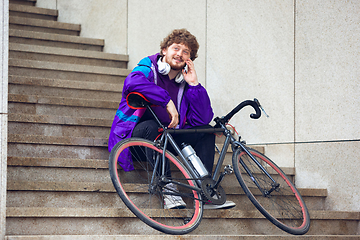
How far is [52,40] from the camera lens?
488cm

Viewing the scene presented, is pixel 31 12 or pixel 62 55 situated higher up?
pixel 31 12

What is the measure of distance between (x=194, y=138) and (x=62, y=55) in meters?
2.35

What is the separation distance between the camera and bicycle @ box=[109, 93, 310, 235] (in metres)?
2.35

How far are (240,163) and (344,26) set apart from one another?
4.45 feet

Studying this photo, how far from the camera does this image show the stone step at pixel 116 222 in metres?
2.21

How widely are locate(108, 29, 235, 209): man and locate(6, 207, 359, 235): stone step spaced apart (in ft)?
0.90

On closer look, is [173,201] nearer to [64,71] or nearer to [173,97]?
[173,97]

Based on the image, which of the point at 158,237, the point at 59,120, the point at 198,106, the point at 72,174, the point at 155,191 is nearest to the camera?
the point at 158,237

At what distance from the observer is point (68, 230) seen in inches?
89.8

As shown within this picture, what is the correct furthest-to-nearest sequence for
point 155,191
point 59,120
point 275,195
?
1. point 59,120
2. point 275,195
3. point 155,191

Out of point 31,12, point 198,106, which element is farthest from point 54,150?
point 31,12

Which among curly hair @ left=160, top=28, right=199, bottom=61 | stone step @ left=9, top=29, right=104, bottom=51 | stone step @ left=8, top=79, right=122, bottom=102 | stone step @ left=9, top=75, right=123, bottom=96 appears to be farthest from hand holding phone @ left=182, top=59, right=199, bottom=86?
stone step @ left=9, top=29, right=104, bottom=51

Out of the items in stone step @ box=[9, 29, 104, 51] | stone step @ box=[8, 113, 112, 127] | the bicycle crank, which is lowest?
the bicycle crank

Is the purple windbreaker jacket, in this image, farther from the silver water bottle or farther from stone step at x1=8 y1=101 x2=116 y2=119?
stone step at x1=8 y1=101 x2=116 y2=119
